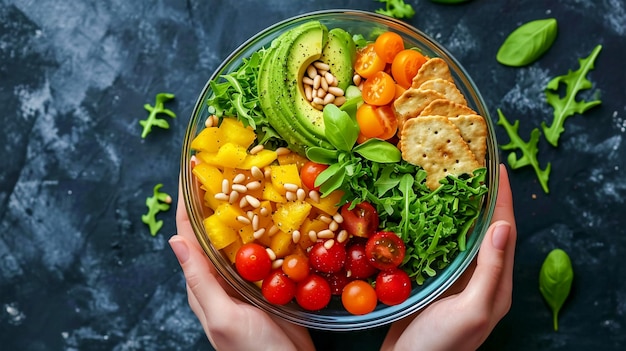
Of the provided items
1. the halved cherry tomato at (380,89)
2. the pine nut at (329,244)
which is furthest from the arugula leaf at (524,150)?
the pine nut at (329,244)

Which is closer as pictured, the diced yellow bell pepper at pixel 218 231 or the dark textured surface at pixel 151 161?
the diced yellow bell pepper at pixel 218 231

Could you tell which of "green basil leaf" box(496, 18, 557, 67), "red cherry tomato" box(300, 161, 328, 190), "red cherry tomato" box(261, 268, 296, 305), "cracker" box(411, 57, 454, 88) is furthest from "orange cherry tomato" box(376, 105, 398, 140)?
"green basil leaf" box(496, 18, 557, 67)

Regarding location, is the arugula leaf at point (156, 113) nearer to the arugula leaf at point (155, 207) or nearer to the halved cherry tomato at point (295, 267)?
the arugula leaf at point (155, 207)

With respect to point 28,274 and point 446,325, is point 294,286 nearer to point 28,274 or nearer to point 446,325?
point 446,325

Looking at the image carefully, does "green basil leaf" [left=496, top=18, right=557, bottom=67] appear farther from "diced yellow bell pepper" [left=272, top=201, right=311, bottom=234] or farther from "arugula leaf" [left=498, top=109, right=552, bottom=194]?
"diced yellow bell pepper" [left=272, top=201, right=311, bottom=234]

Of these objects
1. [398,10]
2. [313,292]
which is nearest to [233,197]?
[313,292]

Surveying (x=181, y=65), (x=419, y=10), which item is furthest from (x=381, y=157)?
(x=181, y=65)
